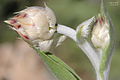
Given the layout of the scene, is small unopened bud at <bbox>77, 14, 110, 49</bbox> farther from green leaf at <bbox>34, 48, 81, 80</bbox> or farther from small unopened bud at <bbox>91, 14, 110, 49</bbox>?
green leaf at <bbox>34, 48, 81, 80</bbox>

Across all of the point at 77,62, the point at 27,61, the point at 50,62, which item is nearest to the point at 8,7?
the point at 27,61

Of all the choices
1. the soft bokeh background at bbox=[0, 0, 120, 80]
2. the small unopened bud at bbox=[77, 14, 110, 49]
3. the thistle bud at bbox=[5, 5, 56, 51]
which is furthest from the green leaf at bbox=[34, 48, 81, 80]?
the soft bokeh background at bbox=[0, 0, 120, 80]

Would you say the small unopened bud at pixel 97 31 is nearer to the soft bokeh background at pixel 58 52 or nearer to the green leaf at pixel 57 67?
the green leaf at pixel 57 67

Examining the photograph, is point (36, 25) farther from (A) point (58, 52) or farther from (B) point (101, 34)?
(A) point (58, 52)

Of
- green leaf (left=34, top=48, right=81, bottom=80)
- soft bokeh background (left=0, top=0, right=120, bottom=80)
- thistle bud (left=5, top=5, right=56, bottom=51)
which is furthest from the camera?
soft bokeh background (left=0, top=0, right=120, bottom=80)

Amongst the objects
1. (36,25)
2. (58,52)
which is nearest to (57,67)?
(36,25)

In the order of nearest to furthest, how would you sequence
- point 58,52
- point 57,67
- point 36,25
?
point 36,25 < point 57,67 < point 58,52

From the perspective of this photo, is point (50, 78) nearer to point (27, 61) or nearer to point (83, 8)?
point (27, 61)

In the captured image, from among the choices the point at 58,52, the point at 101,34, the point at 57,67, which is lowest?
the point at 58,52

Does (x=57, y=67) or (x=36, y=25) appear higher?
(x=36, y=25)
